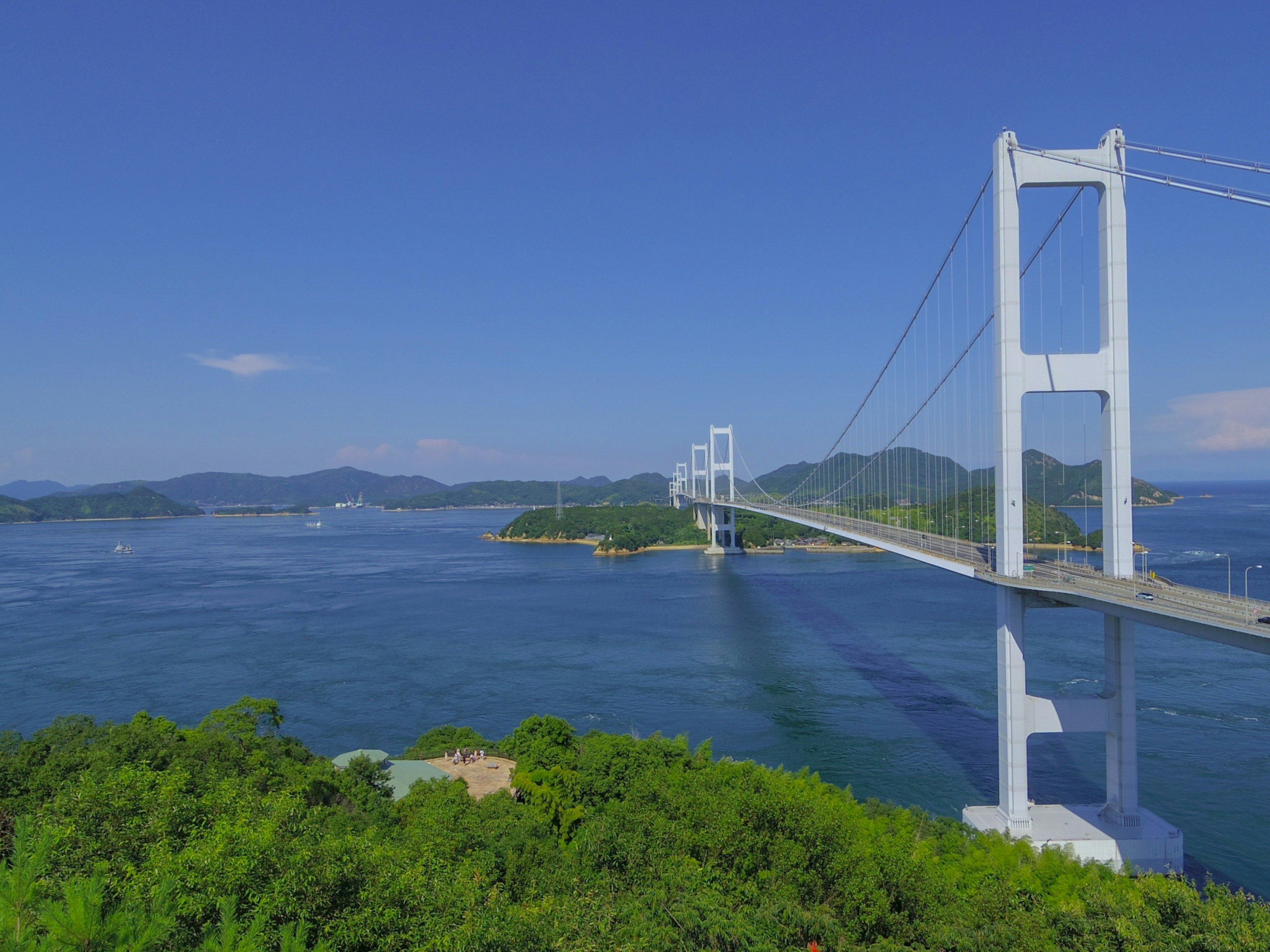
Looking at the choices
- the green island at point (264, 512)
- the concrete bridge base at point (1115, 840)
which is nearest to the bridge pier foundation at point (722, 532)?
the concrete bridge base at point (1115, 840)

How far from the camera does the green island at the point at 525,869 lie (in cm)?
340

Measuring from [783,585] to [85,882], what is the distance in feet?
95.3

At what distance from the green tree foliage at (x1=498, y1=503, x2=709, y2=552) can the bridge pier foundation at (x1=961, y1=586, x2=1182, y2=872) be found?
37598mm

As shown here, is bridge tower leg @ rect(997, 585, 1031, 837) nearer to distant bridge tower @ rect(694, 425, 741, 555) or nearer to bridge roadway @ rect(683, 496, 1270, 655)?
bridge roadway @ rect(683, 496, 1270, 655)

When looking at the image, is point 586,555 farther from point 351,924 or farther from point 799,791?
point 351,924

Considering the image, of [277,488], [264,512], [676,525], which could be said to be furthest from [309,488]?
[676,525]

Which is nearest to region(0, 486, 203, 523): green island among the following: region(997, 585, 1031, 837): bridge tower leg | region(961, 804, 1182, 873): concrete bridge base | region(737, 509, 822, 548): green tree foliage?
region(737, 509, 822, 548): green tree foliage

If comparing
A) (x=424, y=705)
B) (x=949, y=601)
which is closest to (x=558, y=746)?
(x=424, y=705)

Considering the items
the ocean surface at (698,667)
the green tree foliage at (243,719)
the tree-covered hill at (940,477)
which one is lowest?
the ocean surface at (698,667)

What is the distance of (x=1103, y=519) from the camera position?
8141 millimetres

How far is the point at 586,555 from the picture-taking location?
45625 millimetres

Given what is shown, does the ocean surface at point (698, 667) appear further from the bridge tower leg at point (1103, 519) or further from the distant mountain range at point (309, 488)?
the distant mountain range at point (309, 488)

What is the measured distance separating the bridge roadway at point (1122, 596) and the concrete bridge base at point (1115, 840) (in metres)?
2.07

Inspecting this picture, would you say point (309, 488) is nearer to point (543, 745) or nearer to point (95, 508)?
point (95, 508)
